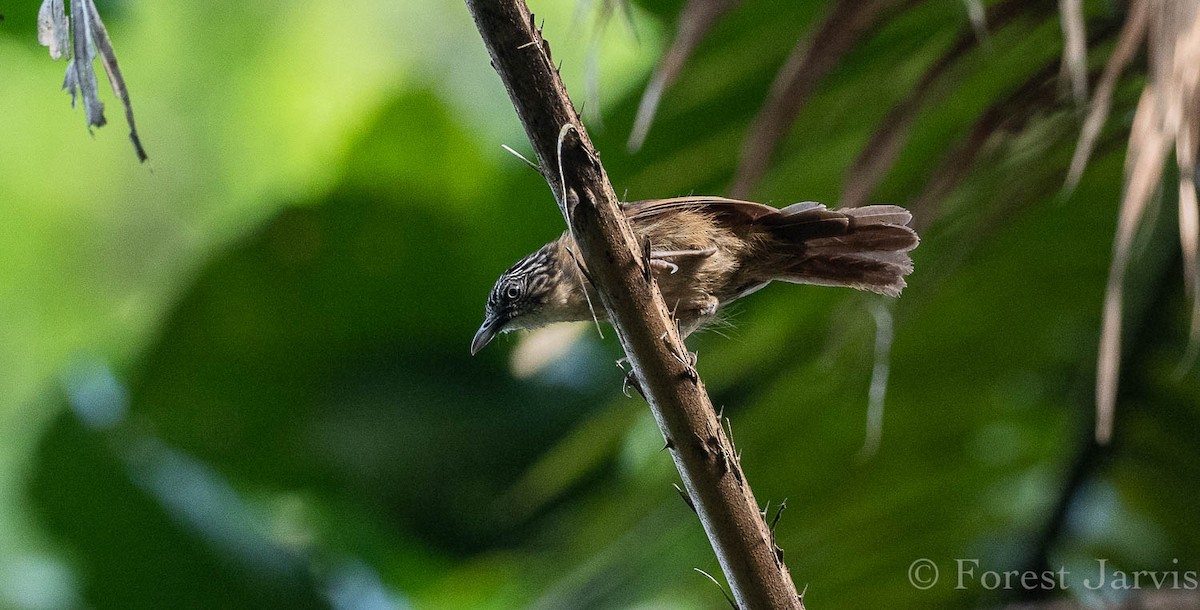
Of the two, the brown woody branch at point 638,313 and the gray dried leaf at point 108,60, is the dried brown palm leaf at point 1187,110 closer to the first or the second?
the brown woody branch at point 638,313

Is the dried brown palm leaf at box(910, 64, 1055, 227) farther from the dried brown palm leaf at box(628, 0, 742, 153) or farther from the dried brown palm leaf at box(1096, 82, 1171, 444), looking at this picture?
the dried brown palm leaf at box(628, 0, 742, 153)

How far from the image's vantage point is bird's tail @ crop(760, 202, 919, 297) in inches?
64.0

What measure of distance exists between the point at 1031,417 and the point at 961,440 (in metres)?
0.20

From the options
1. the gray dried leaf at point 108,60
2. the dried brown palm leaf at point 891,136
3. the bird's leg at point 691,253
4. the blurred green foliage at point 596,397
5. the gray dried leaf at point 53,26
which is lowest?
the blurred green foliage at point 596,397

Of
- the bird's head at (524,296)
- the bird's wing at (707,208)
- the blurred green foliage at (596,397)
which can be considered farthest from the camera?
the blurred green foliage at (596,397)

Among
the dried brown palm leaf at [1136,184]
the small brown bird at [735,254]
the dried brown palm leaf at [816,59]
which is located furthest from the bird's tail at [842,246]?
the dried brown palm leaf at [1136,184]

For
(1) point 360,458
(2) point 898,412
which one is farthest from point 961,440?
(1) point 360,458

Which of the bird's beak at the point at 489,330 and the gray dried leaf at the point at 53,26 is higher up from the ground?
the gray dried leaf at the point at 53,26

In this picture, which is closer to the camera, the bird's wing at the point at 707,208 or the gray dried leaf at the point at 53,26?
the gray dried leaf at the point at 53,26

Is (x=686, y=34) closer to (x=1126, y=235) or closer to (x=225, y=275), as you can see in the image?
(x=1126, y=235)

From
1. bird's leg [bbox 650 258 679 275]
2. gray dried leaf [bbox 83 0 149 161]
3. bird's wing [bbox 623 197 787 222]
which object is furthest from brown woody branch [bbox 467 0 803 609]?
bird's wing [bbox 623 197 787 222]

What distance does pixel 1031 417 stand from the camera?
8.96 feet

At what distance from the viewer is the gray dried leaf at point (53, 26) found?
912mm

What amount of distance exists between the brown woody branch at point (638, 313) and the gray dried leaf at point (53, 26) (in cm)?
35
